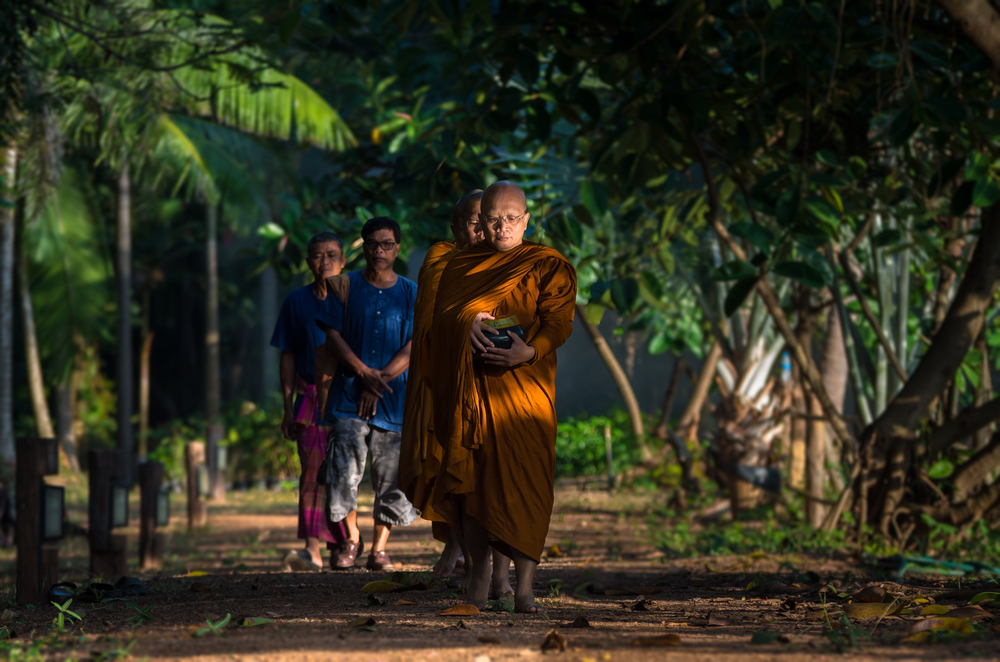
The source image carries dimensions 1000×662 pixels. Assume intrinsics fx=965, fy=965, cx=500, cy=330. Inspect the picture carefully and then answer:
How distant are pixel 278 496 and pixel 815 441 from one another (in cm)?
839

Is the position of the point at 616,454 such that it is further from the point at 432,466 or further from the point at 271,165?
the point at 432,466

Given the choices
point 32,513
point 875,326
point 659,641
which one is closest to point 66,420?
point 32,513

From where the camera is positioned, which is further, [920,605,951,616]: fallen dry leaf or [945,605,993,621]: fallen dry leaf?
[920,605,951,616]: fallen dry leaf

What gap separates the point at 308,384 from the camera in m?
5.37

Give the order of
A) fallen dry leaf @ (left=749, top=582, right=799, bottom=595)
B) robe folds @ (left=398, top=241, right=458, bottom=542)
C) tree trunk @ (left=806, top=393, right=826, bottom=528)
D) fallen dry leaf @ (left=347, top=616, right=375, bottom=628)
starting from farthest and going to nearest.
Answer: tree trunk @ (left=806, top=393, right=826, bottom=528) < fallen dry leaf @ (left=749, top=582, right=799, bottom=595) < robe folds @ (left=398, top=241, right=458, bottom=542) < fallen dry leaf @ (left=347, top=616, right=375, bottom=628)

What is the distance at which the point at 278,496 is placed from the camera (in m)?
13.9

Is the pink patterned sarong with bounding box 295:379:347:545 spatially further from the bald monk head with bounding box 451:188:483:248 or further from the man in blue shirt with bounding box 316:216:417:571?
the bald monk head with bounding box 451:188:483:248

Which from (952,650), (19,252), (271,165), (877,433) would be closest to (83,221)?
(19,252)

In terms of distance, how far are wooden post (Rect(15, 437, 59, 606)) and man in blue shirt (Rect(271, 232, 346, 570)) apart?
1183mm

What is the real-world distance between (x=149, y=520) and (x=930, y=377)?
18.3ft

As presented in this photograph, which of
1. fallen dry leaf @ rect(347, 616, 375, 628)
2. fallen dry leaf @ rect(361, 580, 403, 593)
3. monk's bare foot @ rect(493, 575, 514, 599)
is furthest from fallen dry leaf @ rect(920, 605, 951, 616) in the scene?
fallen dry leaf @ rect(361, 580, 403, 593)

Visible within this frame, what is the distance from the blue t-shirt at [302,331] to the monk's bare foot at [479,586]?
2120mm

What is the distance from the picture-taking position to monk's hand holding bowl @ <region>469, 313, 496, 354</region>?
133 inches

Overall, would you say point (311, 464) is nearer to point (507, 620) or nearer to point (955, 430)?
point (507, 620)
